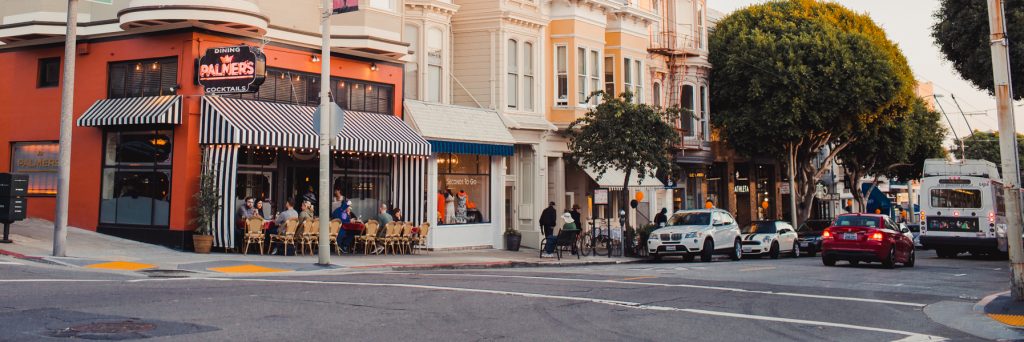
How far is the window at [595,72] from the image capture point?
112ft

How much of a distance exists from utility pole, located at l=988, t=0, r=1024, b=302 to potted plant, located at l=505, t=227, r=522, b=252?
17588mm

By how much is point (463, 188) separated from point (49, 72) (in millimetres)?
12773

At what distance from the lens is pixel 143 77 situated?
2258cm

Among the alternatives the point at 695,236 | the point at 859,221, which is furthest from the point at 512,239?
the point at 859,221

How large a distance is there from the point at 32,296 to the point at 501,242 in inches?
779

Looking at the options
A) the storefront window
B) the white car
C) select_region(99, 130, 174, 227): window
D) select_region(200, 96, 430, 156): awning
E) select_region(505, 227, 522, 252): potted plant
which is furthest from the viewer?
select_region(505, 227, 522, 252): potted plant

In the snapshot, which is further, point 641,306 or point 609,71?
point 609,71

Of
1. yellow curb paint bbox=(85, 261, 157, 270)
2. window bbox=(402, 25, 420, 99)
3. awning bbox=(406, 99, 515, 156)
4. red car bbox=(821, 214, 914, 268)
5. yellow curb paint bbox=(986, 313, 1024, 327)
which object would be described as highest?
window bbox=(402, 25, 420, 99)

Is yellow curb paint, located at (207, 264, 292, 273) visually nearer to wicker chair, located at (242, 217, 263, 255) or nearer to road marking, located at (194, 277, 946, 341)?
road marking, located at (194, 277, 946, 341)

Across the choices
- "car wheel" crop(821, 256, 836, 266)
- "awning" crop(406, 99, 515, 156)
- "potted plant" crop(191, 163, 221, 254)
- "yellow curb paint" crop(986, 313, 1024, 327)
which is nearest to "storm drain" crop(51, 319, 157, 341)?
"yellow curb paint" crop(986, 313, 1024, 327)

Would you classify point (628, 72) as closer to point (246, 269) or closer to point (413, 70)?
point (413, 70)

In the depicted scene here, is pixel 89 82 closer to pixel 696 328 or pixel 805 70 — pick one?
pixel 696 328

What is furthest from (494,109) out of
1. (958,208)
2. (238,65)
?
(958,208)

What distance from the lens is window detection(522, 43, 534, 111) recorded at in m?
31.6
